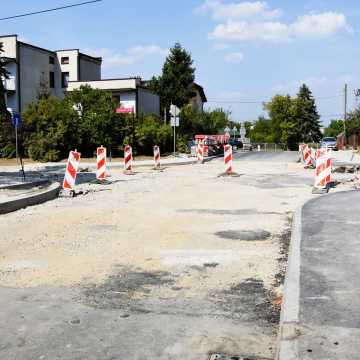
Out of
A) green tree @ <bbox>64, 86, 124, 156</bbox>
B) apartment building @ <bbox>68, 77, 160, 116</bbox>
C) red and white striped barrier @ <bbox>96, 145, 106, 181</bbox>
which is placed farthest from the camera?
apartment building @ <bbox>68, 77, 160, 116</bbox>

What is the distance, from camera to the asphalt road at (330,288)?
3.89 meters

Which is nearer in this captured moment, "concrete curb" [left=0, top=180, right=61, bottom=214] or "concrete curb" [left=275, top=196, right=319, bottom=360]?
"concrete curb" [left=275, top=196, right=319, bottom=360]

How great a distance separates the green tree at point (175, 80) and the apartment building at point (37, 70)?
7729mm

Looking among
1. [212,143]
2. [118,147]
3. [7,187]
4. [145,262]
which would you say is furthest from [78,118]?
[145,262]

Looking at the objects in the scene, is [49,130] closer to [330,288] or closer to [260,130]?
[330,288]

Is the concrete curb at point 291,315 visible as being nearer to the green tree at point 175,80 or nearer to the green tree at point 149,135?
the green tree at point 149,135

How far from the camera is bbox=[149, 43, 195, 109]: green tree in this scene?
207 feet

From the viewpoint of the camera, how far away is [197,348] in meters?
4.17

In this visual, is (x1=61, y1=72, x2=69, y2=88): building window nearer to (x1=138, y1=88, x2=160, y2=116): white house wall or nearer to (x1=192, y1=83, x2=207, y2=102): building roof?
(x1=138, y1=88, x2=160, y2=116): white house wall

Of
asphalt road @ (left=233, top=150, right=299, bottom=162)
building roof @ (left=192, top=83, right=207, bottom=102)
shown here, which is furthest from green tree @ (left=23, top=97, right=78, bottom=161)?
building roof @ (left=192, top=83, right=207, bottom=102)

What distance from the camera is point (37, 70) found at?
5350 centimetres

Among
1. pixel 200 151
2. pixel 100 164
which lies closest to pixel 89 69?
pixel 200 151

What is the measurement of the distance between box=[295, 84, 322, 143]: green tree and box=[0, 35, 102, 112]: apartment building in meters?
34.8

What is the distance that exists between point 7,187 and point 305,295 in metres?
11.7
